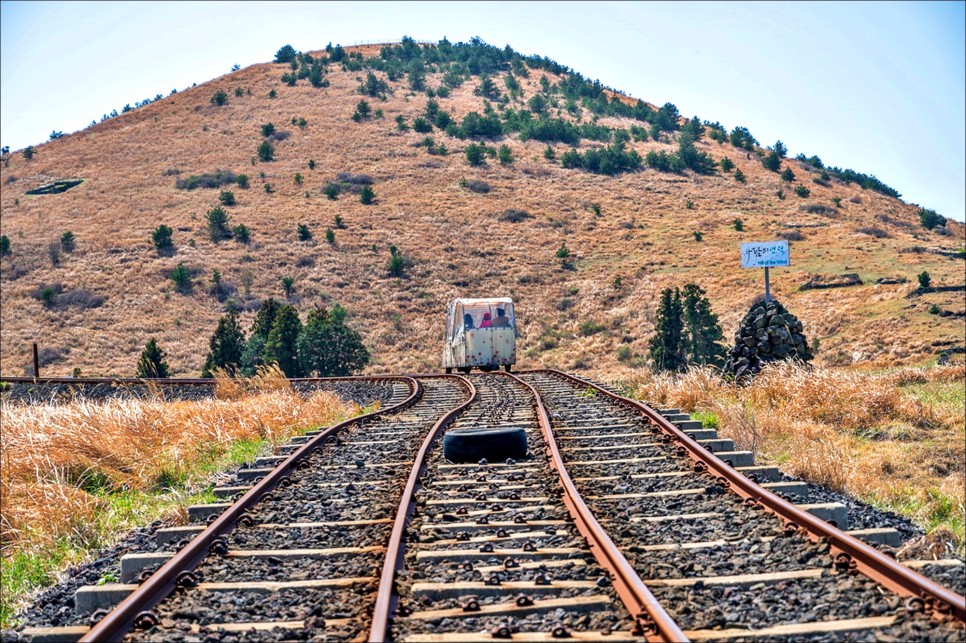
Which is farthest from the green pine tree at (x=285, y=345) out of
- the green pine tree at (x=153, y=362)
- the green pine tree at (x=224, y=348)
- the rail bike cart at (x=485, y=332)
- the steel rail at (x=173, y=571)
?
the steel rail at (x=173, y=571)

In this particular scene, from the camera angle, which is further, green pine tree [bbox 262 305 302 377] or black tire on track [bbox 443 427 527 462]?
green pine tree [bbox 262 305 302 377]

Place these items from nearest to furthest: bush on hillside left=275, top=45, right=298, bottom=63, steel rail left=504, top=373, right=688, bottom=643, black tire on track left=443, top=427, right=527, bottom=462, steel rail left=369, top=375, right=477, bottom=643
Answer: steel rail left=504, top=373, right=688, bottom=643 < steel rail left=369, top=375, right=477, bottom=643 < black tire on track left=443, top=427, right=527, bottom=462 < bush on hillside left=275, top=45, right=298, bottom=63

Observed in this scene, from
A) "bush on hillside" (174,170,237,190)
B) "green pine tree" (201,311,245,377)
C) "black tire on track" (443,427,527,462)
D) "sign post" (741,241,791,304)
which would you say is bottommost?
"black tire on track" (443,427,527,462)

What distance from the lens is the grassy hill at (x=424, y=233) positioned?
45094mm

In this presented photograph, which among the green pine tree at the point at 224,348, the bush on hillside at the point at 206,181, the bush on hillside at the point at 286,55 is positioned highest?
the bush on hillside at the point at 286,55

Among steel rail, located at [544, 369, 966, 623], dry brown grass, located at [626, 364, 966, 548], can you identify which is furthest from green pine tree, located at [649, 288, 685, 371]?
steel rail, located at [544, 369, 966, 623]

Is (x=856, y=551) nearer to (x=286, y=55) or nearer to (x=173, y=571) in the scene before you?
(x=173, y=571)

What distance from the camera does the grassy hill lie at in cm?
4509

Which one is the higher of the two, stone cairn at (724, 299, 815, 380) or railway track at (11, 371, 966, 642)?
stone cairn at (724, 299, 815, 380)

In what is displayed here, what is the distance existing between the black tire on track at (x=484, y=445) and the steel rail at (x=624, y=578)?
67.0 inches

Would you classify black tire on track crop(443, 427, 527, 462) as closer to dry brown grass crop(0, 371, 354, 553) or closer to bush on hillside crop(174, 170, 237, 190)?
dry brown grass crop(0, 371, 354, 553)

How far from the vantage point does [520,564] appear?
612 cm

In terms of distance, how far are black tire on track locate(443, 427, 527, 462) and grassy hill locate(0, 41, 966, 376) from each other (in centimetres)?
2455

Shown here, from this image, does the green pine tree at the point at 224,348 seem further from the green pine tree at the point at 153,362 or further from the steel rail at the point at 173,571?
the steel rail at the point at 173,571
